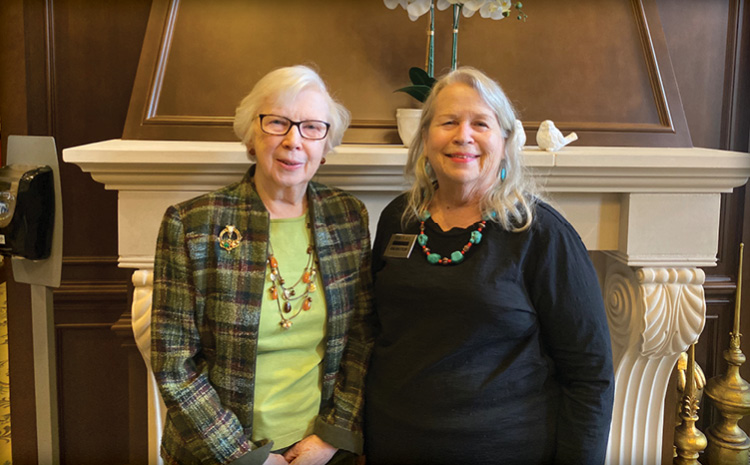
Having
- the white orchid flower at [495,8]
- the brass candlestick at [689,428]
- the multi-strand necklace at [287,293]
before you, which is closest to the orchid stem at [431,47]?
the white orchid flower at [495,8]

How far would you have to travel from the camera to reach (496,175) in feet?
4.25

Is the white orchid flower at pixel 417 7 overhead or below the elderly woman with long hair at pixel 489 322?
overhead

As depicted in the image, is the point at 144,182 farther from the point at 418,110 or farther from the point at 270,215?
the point at 418,110

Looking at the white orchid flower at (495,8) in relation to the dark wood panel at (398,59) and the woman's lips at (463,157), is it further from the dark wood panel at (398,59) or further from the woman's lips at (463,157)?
the woman's lips at (463,157)

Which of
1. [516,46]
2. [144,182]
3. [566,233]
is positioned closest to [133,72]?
[144,182]

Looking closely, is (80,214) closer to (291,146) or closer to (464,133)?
(291,146)

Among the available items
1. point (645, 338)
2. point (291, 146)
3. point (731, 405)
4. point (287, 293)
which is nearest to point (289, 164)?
point (291, 146)

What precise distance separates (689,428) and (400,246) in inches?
53.3

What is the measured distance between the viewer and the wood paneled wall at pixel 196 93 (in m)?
1.83

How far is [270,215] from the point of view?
1329 mm

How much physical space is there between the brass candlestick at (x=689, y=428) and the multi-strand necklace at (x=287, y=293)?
4.52 ft

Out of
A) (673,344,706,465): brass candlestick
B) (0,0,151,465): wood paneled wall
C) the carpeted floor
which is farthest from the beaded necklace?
the carpeted floor

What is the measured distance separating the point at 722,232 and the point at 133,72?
6.94ft

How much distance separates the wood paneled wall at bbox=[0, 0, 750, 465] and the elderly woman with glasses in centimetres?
53
